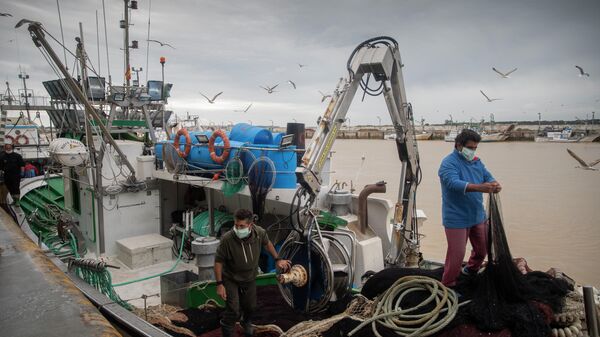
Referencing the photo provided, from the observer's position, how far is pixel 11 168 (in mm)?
8062

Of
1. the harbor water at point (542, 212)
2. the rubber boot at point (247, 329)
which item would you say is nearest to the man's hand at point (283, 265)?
the rubber boot at point (247, 329)

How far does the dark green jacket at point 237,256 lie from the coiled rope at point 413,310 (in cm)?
102

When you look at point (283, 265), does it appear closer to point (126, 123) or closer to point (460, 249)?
point (460, 249)

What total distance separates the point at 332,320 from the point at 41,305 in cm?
231

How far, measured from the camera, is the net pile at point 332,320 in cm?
359

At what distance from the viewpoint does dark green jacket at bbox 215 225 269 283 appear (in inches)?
141

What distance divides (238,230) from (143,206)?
4.76 meters

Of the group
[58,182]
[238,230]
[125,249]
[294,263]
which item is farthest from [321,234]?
[58,182]

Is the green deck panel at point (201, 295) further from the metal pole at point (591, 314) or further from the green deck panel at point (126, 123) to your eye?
the green deck panel at point (126, 123)

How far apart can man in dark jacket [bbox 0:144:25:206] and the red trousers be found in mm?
8104

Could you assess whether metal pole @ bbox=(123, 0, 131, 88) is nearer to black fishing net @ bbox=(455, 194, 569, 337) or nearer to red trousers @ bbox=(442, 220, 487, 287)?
red trousers @ bbox=(442, 220, 487, 287)

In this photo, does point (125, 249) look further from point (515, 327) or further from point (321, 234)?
point (515, 327)

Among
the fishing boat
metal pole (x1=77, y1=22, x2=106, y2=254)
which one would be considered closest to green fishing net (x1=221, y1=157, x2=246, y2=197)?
the fishing boat

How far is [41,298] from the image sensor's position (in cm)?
210
